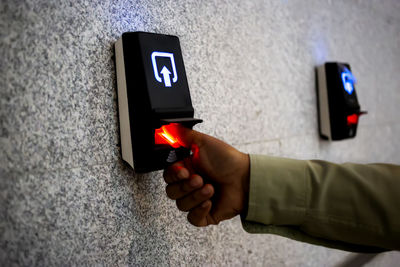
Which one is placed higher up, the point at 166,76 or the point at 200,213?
the point at 166,76

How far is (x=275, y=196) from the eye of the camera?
2.23 feet

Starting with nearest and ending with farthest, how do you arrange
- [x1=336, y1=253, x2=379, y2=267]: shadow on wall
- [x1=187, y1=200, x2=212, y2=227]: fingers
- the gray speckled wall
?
the gray speckled wall → [x1=187, y1=200, x2=212, y2=227]: fingers → [x1=336, y1=253, x2=379, y2=267]: shadow on wall

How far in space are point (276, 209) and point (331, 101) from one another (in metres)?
0.72

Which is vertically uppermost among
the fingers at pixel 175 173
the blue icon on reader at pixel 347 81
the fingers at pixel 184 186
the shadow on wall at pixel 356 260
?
the blue icon on reader at pixel 347 81

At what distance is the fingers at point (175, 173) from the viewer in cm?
58

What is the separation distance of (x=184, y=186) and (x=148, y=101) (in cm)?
19

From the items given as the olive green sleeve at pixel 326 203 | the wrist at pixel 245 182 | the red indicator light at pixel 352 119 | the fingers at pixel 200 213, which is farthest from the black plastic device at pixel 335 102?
the fingers at pixel 200 213

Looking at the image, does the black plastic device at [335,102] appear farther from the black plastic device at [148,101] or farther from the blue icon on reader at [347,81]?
the black plastic device at [148,101]

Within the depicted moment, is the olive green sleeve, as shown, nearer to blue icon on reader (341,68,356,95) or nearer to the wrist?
the wrist

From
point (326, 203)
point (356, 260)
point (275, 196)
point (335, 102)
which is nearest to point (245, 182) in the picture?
point (275, 196)

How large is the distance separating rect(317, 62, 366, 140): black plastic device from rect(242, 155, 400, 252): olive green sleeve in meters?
0.54

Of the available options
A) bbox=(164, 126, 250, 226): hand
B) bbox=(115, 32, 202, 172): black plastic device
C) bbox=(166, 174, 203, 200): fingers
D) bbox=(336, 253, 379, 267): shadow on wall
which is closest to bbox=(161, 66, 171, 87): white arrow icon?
bbox=(115, 32, 202, 172): black plastic device

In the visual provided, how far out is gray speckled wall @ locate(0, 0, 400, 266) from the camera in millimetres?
521

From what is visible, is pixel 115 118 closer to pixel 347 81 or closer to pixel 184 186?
pixel 184 186
